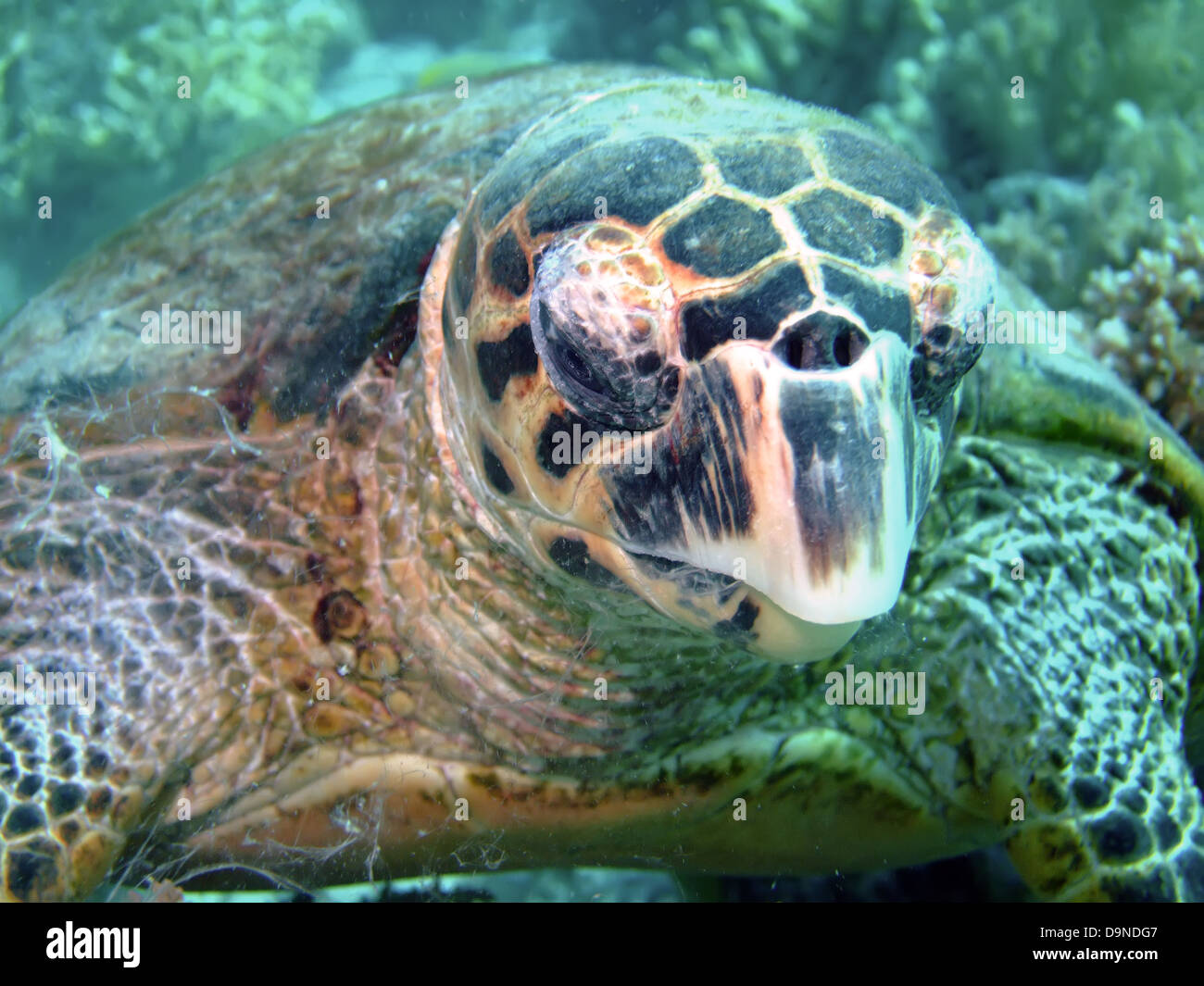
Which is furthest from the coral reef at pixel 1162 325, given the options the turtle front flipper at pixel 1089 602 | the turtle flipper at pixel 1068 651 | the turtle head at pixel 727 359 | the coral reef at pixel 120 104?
the coral reef at pixel 120 104

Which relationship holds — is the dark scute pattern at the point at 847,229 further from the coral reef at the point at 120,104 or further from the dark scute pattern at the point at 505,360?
the coral reef at the point at 120,104

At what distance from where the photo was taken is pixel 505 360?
1.44m

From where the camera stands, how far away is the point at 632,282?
123 centimetres

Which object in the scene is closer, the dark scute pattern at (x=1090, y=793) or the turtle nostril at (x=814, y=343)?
the turtle nostril at (x=814, y=343)

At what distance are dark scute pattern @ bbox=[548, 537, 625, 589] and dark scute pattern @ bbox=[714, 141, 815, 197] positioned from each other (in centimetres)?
64

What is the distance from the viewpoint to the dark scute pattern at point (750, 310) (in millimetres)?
1172

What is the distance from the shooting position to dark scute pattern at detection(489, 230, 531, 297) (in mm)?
1413

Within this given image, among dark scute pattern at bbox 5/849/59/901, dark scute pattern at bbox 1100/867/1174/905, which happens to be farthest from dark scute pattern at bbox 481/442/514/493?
dark scute pattern at bbox 1100/867/1174/905

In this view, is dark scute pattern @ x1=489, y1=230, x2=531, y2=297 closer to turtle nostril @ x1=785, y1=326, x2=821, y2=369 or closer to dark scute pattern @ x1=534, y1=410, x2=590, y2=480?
dark scute pattern @ x1=534, y1=410, x2=590, y2=480

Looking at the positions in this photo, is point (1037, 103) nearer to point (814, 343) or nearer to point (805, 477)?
point (814, 343)

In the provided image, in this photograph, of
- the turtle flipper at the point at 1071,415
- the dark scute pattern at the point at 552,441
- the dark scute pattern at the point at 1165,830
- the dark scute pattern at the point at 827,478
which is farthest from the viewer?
the turtle flipper at the point at 1071,415

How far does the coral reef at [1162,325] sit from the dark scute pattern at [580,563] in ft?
7.70

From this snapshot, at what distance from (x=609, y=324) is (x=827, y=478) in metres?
0.38

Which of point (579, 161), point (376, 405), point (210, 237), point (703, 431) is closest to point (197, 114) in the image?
point (210, 237)
